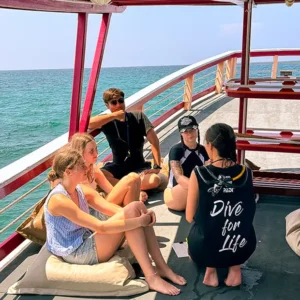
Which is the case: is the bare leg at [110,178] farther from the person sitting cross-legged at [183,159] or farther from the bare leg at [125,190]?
the bare leg at [125,190]

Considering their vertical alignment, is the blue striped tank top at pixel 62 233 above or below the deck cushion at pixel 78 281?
above

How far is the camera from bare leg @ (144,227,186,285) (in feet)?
9.73

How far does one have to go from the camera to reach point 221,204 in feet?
8.82

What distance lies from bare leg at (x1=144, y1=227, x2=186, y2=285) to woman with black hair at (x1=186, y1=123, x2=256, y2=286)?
9.0 inches

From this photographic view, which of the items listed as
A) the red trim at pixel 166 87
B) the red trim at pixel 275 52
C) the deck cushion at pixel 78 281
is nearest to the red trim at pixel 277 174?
the red trim at pixel 166 87

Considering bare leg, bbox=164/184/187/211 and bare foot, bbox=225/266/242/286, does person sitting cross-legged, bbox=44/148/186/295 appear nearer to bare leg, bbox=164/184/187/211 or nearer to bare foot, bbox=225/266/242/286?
bare foot, bbox=225/266/242/286

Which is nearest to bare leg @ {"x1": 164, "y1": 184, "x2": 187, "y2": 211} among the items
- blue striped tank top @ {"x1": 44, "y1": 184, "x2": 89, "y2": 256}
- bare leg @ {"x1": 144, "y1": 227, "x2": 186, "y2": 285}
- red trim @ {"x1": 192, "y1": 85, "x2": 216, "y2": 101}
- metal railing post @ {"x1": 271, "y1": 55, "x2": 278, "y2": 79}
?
bare leg @ {"x1": 144, "y1": 227, "x2": 186, "y2": 285}

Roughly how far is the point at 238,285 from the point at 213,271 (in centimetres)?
18

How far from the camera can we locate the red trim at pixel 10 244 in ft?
10.8

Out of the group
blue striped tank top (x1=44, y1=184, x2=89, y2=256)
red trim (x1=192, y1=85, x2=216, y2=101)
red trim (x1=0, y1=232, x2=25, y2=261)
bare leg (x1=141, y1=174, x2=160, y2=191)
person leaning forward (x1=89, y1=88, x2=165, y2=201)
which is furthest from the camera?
red trim (x1=192, y1=85, x2=216, y2=101)

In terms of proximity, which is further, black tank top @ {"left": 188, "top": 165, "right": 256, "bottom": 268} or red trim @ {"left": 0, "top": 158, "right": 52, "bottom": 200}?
red trim @ {"left": 0, "top": 158, "right": 52, "bottom": 200}

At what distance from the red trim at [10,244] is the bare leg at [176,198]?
128 cm

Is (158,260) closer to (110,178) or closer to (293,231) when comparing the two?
(293,231)

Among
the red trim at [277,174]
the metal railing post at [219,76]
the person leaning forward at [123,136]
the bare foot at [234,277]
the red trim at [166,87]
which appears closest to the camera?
the bare foot at [234,277]
